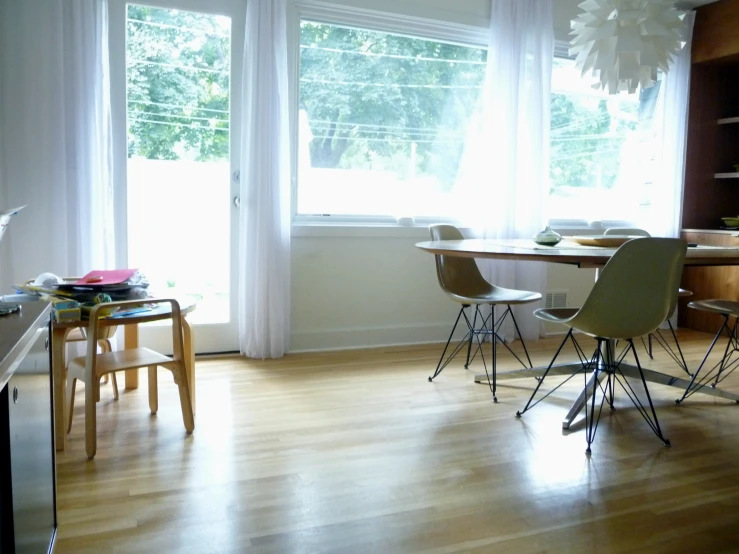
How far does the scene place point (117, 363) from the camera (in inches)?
87.0

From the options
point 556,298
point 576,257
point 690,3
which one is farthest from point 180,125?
point 690,3

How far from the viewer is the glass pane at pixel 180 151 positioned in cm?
328

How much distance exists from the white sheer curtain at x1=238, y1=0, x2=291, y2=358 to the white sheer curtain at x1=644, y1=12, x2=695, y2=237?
2989 mm

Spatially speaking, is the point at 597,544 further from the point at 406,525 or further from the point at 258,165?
the point at 258,165

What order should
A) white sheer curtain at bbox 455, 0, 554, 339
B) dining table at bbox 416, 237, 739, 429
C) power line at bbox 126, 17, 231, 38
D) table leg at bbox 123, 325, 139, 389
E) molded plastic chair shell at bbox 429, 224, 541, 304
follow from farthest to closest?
white sheer curtain at bbox 455, 0, 554, 339 < power line at bbox 126, 17, 231, 38 < molded plastic chair shell at bbox 429, 224, 541, 304 < table leg at bbox 123, 325, 139, 389 < dining table at bbox 416, 237, 739, 429

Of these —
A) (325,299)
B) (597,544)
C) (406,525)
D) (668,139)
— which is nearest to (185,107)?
(325,299)

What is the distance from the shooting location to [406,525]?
1.69 meters

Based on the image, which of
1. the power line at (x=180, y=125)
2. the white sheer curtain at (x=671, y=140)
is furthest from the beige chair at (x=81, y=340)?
the white sheer curtain at (x=671, y=140)

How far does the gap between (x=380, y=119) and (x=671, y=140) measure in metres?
2.40

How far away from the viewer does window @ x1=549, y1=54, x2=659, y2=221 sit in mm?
4453

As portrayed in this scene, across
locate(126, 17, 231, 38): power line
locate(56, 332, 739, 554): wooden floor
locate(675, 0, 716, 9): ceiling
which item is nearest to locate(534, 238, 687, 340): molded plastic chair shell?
locate(56, 332, 739, 554): wooden floor

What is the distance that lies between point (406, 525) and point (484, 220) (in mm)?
2659

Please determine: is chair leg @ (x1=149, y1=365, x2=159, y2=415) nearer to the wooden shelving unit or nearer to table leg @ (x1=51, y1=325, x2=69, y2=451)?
table leg @ (x1=51, y1=325, x2=69, y2=451)

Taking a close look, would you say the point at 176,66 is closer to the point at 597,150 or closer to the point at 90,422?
the point at 90,422
